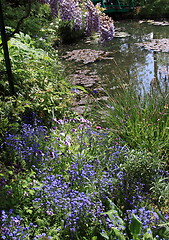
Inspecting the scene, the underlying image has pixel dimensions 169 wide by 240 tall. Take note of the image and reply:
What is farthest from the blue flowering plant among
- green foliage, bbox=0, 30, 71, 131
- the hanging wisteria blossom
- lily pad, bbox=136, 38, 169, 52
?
lily pad, bbox=136, 38, 169, 52

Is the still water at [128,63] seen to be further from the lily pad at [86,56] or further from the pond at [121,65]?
the lily pad at [86,56]

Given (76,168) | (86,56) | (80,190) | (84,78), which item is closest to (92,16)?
(84,78)

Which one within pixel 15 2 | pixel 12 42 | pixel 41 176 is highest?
pixel 15 2

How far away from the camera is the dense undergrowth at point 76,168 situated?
2062mm

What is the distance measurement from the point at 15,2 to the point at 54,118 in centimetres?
484

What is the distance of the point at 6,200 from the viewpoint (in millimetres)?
2197

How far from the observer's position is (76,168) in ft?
8.30

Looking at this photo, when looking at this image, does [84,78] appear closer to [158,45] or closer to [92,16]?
[92,16]

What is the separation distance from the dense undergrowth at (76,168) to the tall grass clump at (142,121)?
10 millimetres

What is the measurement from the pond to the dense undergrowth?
133 cm

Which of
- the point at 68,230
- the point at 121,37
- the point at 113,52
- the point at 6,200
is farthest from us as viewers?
the point at 121,37

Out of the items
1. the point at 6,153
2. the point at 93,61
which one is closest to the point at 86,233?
the point at 6,153

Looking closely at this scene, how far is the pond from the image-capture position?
226 inches

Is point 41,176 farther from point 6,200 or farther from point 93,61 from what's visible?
point 93,61
